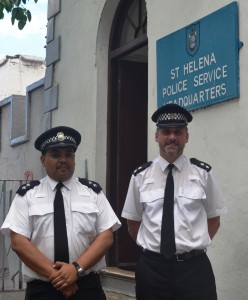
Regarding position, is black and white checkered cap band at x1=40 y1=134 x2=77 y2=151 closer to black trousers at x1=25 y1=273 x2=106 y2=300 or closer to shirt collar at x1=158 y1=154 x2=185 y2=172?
shirt collar at x1=158 y1=154 x2=185 y2=172

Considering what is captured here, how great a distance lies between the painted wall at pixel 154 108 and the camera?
4668mm

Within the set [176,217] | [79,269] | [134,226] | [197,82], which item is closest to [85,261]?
[79,269]

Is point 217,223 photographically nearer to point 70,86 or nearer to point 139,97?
point 139,97

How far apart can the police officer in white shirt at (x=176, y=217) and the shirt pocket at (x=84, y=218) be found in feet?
1.27

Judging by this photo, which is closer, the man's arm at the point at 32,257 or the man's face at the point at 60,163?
the man's arm at the point at 32,257

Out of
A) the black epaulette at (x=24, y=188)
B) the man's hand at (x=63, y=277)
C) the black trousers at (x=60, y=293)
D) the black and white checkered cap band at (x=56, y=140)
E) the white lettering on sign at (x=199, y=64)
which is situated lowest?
the black trousers at (x=60, y=293)

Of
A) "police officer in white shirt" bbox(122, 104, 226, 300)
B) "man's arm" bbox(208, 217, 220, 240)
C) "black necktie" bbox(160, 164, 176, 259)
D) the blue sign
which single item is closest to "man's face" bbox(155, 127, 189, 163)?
"police officer in white shirt" bbox(122, 104, 226, 300)

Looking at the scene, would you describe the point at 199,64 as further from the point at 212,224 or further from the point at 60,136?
the point at 60,136

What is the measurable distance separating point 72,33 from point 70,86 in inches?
28.1

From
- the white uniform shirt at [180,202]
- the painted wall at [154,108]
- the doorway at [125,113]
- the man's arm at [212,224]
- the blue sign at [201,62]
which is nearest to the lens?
the white uniform shirt at [180,202]

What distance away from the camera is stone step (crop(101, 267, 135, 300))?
6080mm

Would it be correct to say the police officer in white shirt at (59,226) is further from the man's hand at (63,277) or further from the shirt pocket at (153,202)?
the shirt pocket at (153,202)

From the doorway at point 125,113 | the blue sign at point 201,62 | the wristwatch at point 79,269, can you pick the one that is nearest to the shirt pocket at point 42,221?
the wristwatch at point 79,269

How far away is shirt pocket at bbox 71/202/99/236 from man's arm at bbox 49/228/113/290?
0.24 feet
